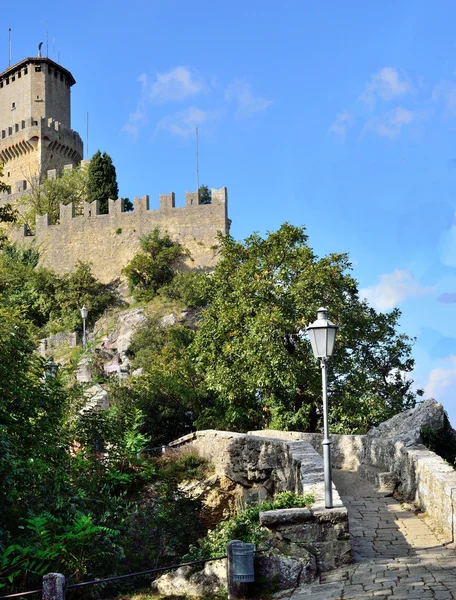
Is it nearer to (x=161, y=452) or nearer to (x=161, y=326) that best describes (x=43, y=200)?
(x=161, y=326)

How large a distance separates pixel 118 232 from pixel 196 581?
1517 inches

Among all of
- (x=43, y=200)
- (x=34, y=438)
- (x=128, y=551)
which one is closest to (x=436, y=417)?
(x=128, y=551)

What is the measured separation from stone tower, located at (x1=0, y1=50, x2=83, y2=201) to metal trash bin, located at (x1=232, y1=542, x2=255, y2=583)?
51.4m

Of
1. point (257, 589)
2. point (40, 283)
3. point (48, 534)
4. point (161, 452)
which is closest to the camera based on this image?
point (257, 589)

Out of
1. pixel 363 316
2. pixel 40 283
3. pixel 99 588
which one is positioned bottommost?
pixel 99 588

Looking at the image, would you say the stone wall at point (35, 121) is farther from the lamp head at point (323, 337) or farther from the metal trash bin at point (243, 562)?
the metal trash bin at point (243, 562)

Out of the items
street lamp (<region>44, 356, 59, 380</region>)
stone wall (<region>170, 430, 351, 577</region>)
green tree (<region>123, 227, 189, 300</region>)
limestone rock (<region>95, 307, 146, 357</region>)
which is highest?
green tree (<region>123, 227, 189, 300</region>)

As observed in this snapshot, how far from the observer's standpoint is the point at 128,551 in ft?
38.6

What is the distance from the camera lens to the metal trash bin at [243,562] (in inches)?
311

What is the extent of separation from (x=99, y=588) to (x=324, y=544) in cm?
349

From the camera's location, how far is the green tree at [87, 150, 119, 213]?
48.6 m

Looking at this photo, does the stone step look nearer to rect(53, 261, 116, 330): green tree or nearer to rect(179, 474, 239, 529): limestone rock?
rect(179, 474, 239, 529): limestone rock

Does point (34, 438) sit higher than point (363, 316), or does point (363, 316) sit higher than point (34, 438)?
point (363, 316)

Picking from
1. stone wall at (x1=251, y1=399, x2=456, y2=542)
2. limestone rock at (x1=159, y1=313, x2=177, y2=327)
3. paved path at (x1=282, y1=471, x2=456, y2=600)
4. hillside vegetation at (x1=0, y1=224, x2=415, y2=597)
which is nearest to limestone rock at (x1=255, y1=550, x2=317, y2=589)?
paved path at (x1=282, y1=471, x2=456, y2=600)
